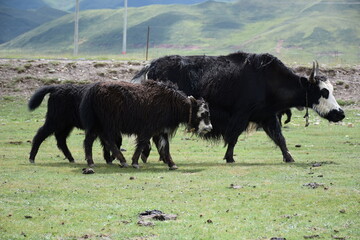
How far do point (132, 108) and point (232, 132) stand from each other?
2.47 meters

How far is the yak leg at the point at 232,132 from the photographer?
618 inches

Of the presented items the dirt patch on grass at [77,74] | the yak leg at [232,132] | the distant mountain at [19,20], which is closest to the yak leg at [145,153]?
the yak leg at [232,132]

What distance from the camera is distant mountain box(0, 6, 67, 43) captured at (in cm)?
15850

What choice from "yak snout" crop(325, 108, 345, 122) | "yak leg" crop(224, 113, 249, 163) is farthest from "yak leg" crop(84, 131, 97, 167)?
"yak snout" crop(325, 108, 345, 122)

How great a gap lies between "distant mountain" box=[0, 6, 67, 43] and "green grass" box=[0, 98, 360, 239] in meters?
140

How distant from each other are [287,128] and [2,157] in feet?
37.6

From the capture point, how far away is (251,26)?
137375mm

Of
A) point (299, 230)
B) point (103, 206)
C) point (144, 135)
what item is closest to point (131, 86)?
point (144, 135)

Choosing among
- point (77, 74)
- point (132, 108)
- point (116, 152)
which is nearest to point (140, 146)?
point (116, 152)

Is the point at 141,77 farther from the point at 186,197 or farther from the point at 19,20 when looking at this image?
the point at 19,20

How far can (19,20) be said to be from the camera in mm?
170750

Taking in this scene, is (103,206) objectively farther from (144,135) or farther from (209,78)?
(209,78)

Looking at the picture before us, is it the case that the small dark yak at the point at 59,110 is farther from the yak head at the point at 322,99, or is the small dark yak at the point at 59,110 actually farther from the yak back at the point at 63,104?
the yak head at the point at 322,99

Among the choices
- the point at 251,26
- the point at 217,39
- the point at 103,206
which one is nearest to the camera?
the point at 103,206
